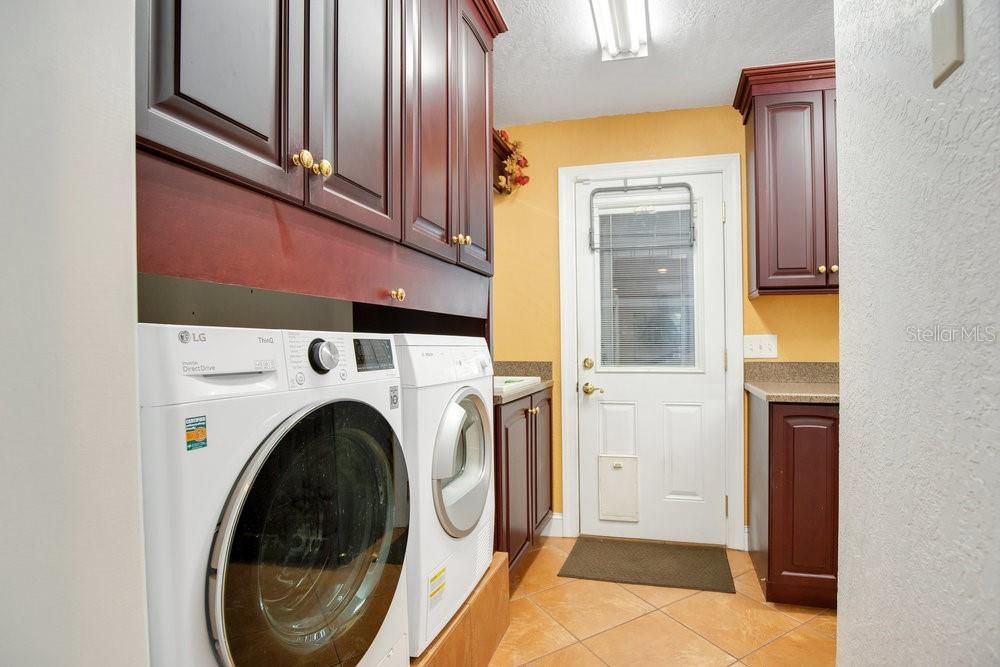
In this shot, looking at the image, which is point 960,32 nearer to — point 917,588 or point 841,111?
point 841,111

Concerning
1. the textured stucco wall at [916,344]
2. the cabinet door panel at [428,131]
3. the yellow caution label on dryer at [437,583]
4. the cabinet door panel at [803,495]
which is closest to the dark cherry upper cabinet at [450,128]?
the cabinet door panel at [428,131]

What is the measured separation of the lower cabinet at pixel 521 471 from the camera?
2.21 m

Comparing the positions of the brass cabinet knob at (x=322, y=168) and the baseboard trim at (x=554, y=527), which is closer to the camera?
the brass cabinet knob at (x=322, y=168)

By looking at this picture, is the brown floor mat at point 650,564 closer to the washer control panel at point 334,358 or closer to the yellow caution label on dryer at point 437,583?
the yellow caution label on dryer at point 437,583

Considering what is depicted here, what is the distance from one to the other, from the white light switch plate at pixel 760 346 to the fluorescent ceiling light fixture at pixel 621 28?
154 centimetres

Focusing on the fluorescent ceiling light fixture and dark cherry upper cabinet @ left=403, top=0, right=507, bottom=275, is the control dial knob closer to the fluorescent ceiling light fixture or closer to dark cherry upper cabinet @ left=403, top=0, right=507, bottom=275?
dark cherry upper cabinet @ left=403, top=0, right=507, bottom=275

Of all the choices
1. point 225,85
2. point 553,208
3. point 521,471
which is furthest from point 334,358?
point 553,208

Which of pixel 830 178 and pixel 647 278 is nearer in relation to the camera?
pixel 830 178

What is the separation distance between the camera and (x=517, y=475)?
2406 mm

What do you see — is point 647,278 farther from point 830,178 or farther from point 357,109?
point 357,109

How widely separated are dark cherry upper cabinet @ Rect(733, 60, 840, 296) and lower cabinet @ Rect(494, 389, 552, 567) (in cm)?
129

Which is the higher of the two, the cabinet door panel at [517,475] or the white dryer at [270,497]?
the white dryer at [270,497]
